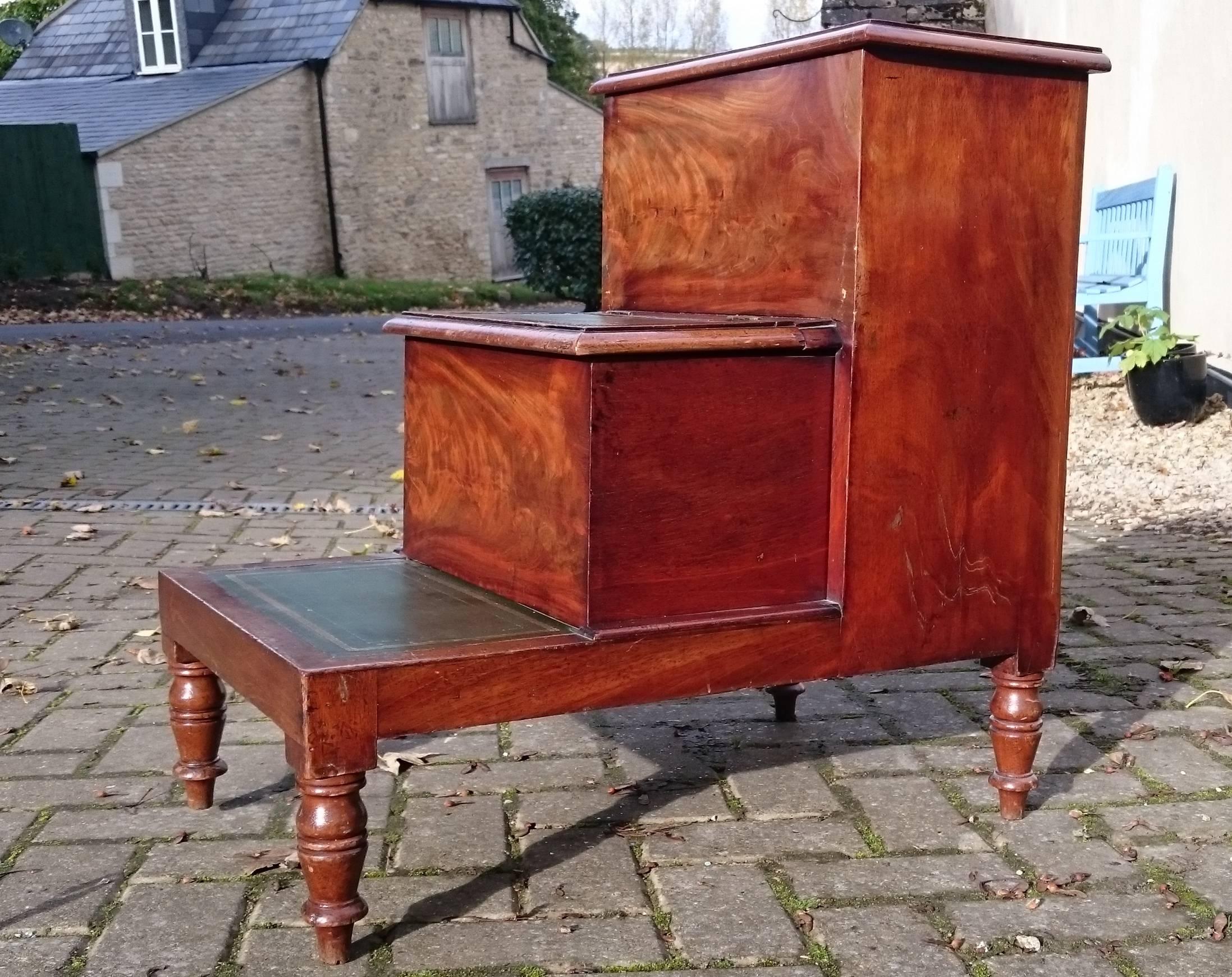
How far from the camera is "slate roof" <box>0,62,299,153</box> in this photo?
21375 mm

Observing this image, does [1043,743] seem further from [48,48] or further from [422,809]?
[48,48]

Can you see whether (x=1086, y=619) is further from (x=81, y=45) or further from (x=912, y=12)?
(x=81, y=45)

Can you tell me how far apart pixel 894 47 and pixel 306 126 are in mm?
22304

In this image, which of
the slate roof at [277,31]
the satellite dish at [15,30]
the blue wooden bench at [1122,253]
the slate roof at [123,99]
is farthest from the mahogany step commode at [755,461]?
the satellite dish at [15,30]

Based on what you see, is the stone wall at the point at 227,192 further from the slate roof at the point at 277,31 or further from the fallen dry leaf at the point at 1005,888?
the fallen dry leaf at the point at 1005,888

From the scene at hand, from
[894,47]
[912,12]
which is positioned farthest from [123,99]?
[894,47]

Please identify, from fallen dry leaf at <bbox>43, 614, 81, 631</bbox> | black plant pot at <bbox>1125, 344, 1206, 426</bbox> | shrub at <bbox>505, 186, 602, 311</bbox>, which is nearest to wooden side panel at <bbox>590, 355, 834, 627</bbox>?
fallen dry leaf at <bbox>43, 614, 81, 631</bbox>

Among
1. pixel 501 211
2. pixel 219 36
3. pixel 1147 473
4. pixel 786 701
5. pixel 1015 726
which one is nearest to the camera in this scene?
pixel 1015 726

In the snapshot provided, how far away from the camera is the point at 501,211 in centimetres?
2689

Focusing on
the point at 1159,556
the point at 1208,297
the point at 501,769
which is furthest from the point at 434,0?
the point at 501,769

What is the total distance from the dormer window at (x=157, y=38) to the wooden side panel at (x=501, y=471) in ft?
80.2

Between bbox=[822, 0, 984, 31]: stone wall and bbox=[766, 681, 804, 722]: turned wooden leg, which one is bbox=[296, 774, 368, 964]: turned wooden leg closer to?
bbox=[766, 681, 804, 722]: turned wooden leg

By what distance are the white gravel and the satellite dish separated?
24184 mm

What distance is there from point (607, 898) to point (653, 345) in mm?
973
